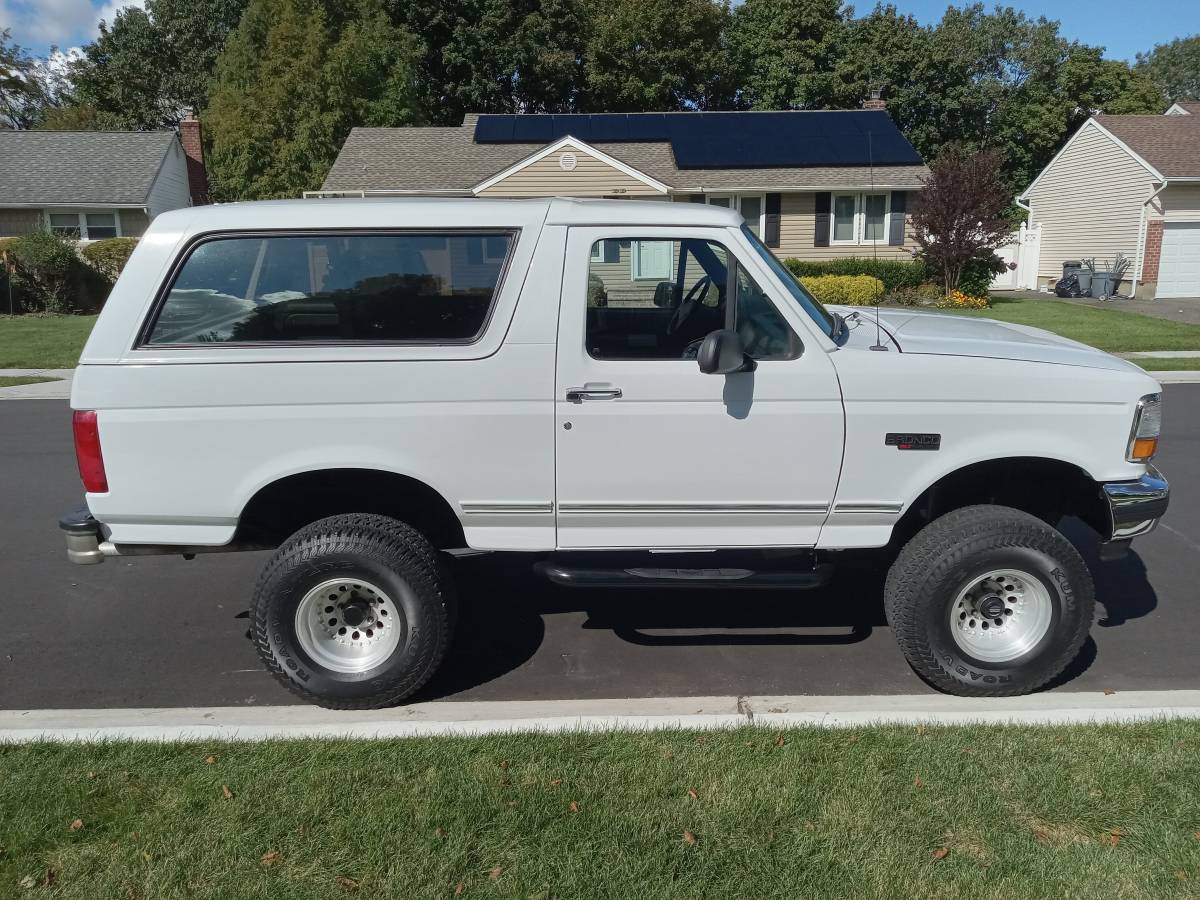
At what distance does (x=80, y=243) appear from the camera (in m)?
28.6

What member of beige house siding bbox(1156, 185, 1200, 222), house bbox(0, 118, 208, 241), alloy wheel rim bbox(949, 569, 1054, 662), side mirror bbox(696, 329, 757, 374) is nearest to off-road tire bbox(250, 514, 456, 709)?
side mirror bbox(696, 329, 757, 374)

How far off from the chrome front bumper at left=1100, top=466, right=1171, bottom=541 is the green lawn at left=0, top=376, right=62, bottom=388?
46.8 feet

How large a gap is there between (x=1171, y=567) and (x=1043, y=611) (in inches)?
96.3

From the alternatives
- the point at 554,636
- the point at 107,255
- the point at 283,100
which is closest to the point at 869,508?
the point at 554,636

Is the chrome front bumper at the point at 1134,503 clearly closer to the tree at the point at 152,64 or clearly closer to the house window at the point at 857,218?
the house window at the point at 857,218

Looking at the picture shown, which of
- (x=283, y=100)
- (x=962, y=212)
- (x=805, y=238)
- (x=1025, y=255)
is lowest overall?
(x=1025, y=255)

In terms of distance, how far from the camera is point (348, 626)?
4.22 m

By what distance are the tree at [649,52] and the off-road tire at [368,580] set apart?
41988mm

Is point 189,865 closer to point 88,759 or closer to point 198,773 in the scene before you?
point 198,773

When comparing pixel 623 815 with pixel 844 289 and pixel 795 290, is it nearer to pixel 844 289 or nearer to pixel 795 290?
pixel 795 290

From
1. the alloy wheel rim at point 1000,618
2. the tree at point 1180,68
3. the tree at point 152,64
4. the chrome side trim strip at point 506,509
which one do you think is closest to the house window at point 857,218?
the alloy wheel rim at point 1000,618

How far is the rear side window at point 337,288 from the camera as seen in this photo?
13.2ft

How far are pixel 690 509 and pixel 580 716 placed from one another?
101 cm

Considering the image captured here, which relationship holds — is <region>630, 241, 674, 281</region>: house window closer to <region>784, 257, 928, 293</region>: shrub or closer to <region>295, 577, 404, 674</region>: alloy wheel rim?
<region>295, 577, 404, 674</region>: alloy wheel rim
